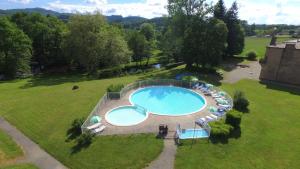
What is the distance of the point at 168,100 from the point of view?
3375 centimetres

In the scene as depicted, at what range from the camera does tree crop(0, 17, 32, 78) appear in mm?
47656

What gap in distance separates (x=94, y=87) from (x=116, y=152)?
19.6 metres

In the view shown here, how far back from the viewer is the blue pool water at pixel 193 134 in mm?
22328

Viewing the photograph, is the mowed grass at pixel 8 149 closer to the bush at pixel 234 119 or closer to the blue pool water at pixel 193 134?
the blue pool water at pixel 193 134

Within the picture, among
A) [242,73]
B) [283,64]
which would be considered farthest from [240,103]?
[242,73]

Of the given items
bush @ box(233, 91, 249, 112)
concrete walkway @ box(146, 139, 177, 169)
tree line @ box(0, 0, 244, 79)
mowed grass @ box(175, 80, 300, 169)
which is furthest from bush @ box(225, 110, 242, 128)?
tree line @ box(0, 0, 244, 79)

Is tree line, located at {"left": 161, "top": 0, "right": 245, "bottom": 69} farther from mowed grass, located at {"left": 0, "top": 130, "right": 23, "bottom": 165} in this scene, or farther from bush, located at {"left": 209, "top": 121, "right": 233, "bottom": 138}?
mowed grass, located at {"left": 0, "top": 130, "right": 23, "bottom": 165}

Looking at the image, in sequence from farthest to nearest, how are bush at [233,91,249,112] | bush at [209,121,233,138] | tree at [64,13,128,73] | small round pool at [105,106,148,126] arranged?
tree at [64,13,128,73]
bush at [233,91,249,112]
small round pool at [105,106,148,126]
bush at [209,121,233,138]

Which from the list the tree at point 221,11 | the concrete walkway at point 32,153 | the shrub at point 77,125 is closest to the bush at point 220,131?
the shrub at point 77,125

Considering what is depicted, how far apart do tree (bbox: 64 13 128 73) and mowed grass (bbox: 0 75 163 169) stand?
11.6 metres

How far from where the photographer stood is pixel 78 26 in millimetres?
47562

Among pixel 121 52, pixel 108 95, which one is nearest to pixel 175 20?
pixel 121 52

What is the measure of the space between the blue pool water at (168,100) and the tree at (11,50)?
1186 inches

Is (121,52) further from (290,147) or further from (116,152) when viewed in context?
(290,147)
